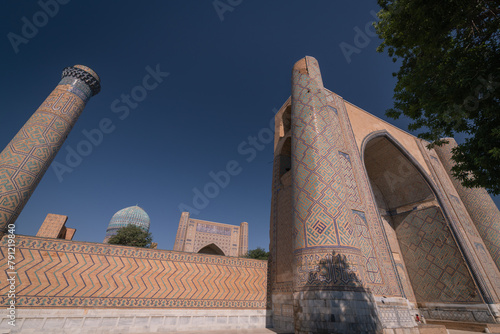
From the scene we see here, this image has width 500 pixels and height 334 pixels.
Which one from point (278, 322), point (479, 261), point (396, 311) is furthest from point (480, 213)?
point (278, 322)

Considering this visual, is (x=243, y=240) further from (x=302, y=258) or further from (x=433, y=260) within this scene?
(x=302, y=258)

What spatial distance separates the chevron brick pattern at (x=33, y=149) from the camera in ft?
13.9

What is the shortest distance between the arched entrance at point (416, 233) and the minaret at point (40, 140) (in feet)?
31.4

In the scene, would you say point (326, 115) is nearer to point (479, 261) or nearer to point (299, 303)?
point (299, 303)

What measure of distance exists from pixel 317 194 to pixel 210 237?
16.4m

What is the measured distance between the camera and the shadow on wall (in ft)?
9.32

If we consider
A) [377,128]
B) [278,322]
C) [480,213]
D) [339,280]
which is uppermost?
[377,128]

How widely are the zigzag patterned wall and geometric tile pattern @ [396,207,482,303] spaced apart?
18.4ft

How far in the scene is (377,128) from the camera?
26.7 feet

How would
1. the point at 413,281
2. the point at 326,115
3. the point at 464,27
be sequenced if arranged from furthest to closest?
the point at 413,281 < the point at 326,115 < the point at 464,27

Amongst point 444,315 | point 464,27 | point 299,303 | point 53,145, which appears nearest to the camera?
point 464,27

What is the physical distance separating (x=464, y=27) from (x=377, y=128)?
5443 mm

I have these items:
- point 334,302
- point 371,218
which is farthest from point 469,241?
point 334,302

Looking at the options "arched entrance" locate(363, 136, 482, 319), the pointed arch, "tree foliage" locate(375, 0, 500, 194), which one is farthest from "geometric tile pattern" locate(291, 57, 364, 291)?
the pointed arch
